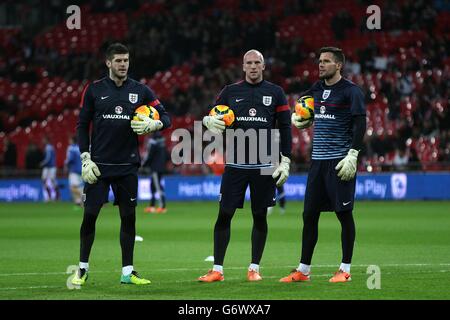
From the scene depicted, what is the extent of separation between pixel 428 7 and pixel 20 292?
93.5ft

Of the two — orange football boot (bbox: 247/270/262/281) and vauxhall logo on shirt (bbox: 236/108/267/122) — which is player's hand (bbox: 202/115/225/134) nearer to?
vauxhall logo on shirt (bbox: 236/108/267/122)

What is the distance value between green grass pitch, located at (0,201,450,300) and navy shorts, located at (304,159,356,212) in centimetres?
85

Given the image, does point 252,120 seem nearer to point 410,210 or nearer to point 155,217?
point 155,217

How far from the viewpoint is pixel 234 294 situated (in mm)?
9625

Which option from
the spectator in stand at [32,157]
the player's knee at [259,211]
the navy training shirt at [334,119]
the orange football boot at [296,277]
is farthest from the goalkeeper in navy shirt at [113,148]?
the spectator in stand at [32,157]

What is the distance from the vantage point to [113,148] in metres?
10.8

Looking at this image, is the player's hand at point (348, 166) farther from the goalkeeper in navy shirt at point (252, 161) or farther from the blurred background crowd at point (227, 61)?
the blurred background crowd at point (227, 61)

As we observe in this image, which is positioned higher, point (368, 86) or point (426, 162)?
point (368, 86)

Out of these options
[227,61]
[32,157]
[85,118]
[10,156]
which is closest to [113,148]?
[85,118]

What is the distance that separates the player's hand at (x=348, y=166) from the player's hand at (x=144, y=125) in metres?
2.08

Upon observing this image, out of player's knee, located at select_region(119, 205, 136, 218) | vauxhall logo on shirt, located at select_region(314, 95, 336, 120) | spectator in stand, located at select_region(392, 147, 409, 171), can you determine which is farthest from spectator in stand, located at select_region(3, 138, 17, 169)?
vauxhall logo on shirt, located at select_region(314, 95, 336, 120)

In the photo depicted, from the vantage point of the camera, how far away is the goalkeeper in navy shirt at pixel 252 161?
36.6ft

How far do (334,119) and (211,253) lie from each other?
4.61 m

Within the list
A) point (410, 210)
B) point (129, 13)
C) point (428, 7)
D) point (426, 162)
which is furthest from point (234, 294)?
point (129, 13)
